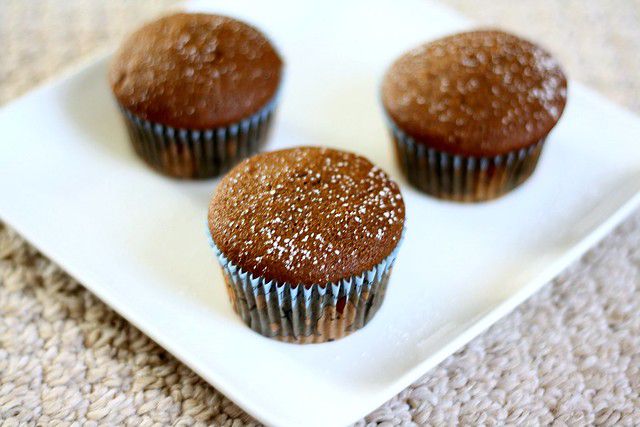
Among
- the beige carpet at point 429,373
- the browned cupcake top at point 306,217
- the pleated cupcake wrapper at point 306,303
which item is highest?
the browned cupcake top at point 306,217

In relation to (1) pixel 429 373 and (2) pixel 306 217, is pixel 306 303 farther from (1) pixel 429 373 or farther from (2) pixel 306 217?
(1) pixel 429 373

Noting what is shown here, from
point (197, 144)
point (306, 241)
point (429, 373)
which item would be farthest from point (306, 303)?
point (197, 144)

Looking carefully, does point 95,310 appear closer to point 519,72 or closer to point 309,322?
point 309,322

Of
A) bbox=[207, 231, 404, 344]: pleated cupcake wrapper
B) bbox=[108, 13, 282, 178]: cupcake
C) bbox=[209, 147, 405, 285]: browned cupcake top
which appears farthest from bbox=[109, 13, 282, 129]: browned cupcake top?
bbox=[207, 231, 404, 344]: pleated cupcake wrapper

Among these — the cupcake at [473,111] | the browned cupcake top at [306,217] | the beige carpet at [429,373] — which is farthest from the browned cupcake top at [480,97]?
the beige carpet at [429,373]

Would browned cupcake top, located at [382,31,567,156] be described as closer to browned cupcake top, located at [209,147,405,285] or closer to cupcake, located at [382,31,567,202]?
cupcake, located at [382,31,567,202]

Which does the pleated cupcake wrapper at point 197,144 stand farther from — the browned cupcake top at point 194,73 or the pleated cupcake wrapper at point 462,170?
the pleated cupcake wrapper at point 462,170

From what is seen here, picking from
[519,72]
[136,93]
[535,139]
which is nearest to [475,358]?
[535,139]
